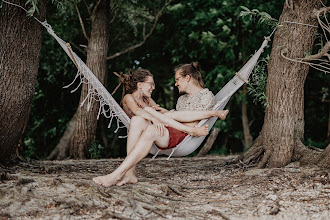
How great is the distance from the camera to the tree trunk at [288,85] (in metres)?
2.93

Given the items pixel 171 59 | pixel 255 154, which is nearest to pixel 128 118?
pixel 255 154

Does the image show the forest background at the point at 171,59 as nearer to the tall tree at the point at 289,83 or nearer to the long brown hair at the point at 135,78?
the long brown hair at the point at 135,78

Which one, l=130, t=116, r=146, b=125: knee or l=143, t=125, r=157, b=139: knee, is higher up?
l=130, t=116, r=146, b=125: knee

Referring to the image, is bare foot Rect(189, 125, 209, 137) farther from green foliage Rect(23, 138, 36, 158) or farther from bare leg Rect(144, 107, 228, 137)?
green foliage Rect(23, 138, 36, 158)

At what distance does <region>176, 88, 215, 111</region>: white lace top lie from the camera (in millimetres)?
2906

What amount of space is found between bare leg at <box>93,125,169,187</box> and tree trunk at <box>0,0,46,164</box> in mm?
947

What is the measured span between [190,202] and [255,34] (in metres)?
3.53

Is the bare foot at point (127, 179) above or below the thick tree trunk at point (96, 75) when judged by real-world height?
below

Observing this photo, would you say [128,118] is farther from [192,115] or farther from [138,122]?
[192,115]

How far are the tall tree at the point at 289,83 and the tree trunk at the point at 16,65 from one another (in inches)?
74.9

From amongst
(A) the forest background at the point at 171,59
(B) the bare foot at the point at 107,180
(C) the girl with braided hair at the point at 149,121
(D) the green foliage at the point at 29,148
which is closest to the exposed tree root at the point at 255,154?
(C) the girl with braided hair at the point at 149,121

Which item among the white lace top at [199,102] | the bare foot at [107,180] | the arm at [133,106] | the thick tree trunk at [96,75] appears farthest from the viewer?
the thick tree trunk at [96,75]

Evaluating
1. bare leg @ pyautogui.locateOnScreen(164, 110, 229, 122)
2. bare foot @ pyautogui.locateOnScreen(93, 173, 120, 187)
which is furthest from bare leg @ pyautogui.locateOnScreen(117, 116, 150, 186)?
bare leg @ pyautogui.locateOnScreen(164, 110, 229, 122)

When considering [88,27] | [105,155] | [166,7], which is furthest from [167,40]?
[105,155]
